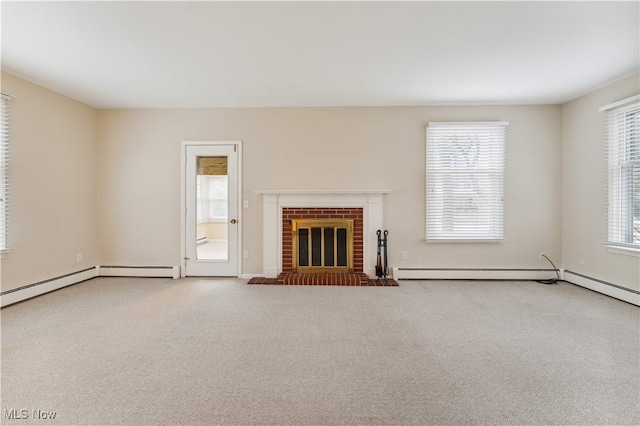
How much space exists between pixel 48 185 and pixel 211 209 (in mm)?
2025

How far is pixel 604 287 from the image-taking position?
Result: 382 centimetres

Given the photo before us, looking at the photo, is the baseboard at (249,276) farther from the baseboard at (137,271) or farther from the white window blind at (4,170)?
the white window blind at (4,170)

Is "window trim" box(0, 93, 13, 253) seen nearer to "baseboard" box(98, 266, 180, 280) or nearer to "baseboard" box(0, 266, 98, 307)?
"baseboard" box(0, 266, 98, 307)

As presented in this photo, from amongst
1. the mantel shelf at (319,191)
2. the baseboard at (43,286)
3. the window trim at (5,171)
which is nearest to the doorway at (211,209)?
the mantel shelf at (319,191)

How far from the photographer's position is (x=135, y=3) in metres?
2.20

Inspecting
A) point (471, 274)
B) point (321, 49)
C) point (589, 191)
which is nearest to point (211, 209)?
point (321, 49)

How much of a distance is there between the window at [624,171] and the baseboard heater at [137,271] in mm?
6094

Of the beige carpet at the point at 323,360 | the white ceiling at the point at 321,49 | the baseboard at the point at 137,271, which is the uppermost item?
the white ceiling at the point at 321,49

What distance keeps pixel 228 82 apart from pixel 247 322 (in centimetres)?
281

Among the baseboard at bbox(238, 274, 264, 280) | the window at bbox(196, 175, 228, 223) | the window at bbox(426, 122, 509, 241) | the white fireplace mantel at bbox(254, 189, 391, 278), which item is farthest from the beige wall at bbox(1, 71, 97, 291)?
the window at bbox(426, 122, 509, 241)

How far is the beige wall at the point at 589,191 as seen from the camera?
11.9 feet

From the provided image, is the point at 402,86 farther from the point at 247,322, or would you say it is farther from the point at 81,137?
the point at 81,137

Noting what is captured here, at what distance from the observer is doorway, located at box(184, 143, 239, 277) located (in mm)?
4723

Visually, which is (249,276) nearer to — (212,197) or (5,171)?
(212,197)
